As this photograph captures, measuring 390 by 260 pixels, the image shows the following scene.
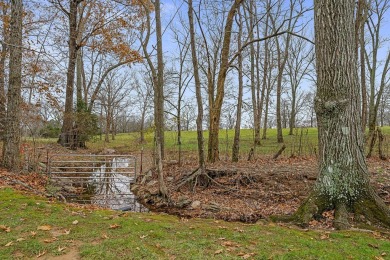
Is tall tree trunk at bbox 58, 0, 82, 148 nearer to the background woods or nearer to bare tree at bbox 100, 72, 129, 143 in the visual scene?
the background woods

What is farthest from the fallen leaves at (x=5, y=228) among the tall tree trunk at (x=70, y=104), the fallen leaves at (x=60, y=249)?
the tall tree trunk at (x=70, y=104)

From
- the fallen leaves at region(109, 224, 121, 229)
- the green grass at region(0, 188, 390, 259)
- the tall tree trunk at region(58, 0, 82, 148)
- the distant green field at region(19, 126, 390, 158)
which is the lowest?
the green grass at region(0, 188, 390, 259)

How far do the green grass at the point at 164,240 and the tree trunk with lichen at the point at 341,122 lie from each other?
0.68 m

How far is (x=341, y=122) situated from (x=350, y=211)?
1423 millimetres

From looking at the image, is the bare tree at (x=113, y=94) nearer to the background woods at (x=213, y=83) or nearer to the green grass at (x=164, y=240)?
the background woods at (x=213, y=83)

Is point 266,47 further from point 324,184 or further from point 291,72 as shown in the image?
point 324,184

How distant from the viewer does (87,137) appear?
62.2 ft

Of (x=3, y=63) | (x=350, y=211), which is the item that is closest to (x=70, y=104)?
(x=3, y=63)

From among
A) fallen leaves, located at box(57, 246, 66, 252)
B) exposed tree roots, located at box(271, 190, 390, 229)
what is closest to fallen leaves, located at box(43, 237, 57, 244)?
fallen leaves, located at box(57, 246, 66, 252)

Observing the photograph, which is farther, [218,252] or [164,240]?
[164,240]

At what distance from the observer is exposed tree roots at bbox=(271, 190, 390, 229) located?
453 centimetres

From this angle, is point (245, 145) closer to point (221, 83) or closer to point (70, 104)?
point (221, 83)

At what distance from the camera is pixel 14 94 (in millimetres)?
8133

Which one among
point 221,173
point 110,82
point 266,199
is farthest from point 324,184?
point 110,82
